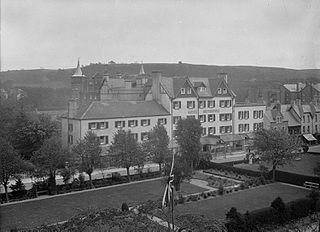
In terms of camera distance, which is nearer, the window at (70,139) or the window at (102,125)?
the window at (102,125)

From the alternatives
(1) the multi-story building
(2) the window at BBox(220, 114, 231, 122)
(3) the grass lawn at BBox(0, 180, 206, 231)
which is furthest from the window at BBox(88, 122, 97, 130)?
(2) the window at BBox(220, 114, 231, 122)

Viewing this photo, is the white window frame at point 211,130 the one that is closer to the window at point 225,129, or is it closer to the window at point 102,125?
the window at point 225,129

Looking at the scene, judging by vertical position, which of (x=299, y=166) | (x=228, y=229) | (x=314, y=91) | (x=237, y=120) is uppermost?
(x=314, y=91)

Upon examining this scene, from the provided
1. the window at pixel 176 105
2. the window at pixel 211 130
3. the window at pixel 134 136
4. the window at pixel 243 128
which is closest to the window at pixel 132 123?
the window at pixel 134 136

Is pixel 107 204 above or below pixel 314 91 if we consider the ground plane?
below

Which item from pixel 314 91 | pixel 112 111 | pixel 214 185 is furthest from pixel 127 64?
pixel 314 91

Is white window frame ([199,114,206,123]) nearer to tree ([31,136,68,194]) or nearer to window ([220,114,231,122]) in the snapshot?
window ([220,114,231,122])

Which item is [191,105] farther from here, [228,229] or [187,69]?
[228,229]
